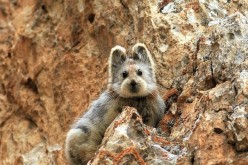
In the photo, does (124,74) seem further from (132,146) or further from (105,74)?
(132,146)

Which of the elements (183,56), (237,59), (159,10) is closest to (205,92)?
(237,59)

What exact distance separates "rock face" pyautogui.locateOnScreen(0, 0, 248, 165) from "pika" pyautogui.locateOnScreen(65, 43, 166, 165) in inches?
14.2

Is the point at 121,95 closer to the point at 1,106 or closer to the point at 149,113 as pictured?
the point at 149,113

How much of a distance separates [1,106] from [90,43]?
9.10ft

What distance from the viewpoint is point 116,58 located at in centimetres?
1137

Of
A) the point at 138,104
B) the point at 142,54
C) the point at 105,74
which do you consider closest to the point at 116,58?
the point at 142,54

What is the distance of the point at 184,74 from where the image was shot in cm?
1117

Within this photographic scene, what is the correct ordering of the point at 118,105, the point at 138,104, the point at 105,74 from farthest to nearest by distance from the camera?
the point at 105,74, the point at 138,104, the point at 118,105

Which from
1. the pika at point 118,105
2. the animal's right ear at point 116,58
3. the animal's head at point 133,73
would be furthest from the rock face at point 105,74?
the animal's right ear at point 116,58

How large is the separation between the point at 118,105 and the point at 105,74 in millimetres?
2349

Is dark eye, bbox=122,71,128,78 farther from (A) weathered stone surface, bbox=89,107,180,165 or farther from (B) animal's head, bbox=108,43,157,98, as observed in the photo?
(A) weathered stone surface, bbox=89,107,180,165

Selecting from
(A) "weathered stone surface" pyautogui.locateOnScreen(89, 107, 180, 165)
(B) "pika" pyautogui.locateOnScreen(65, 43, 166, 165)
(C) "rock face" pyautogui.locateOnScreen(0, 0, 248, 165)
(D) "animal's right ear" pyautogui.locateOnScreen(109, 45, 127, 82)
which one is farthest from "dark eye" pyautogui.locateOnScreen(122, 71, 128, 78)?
(A) "weathered stone surface" pyautogui.locateOnScreen(89, 107, 180, 165)

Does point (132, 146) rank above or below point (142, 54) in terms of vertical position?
below

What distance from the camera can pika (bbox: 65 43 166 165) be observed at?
34.4 feet
